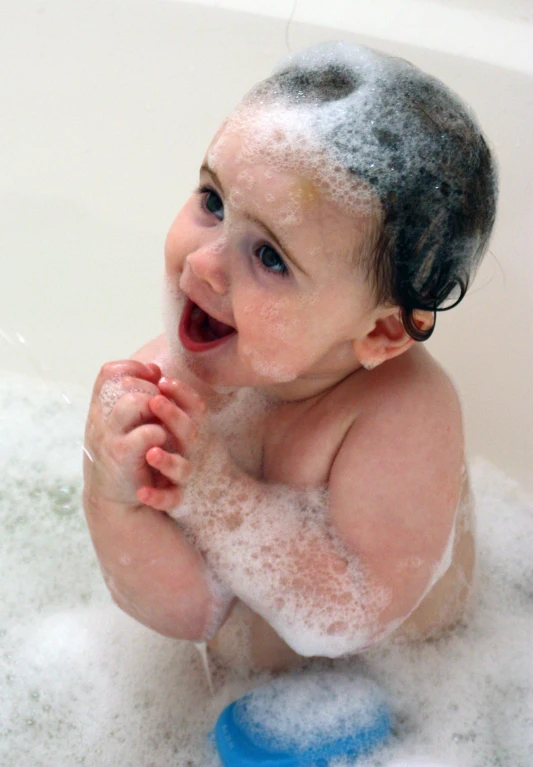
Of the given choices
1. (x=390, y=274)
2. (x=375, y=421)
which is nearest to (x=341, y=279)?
(x=390, y=274)

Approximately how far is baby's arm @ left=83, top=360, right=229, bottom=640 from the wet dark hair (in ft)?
0.77

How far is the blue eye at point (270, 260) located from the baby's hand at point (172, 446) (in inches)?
5.8

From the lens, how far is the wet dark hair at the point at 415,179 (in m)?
0.78

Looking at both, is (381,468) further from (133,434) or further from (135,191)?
(135,191)

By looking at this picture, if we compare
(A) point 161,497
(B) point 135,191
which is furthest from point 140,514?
(B) point 135,191

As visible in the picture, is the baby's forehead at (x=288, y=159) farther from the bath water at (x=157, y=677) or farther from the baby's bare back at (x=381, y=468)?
the bath water at (x=157, y=677)

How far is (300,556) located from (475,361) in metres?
0.57

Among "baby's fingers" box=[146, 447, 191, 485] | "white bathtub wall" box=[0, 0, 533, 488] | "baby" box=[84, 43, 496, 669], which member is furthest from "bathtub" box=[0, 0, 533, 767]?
"baby's fingers" box=[146, 447, 191, 485]

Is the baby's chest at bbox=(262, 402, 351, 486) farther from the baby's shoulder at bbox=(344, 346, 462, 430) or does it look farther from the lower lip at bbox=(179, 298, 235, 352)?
the lower lip at bbox=(179, 298, 235, 352)

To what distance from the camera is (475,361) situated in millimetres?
1344

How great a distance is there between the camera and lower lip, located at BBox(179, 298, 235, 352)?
34.8 inches

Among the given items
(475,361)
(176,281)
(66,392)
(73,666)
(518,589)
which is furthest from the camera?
(66,392)

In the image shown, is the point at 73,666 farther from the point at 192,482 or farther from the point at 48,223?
the point at 48,223

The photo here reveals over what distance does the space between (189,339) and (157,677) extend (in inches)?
16.7
